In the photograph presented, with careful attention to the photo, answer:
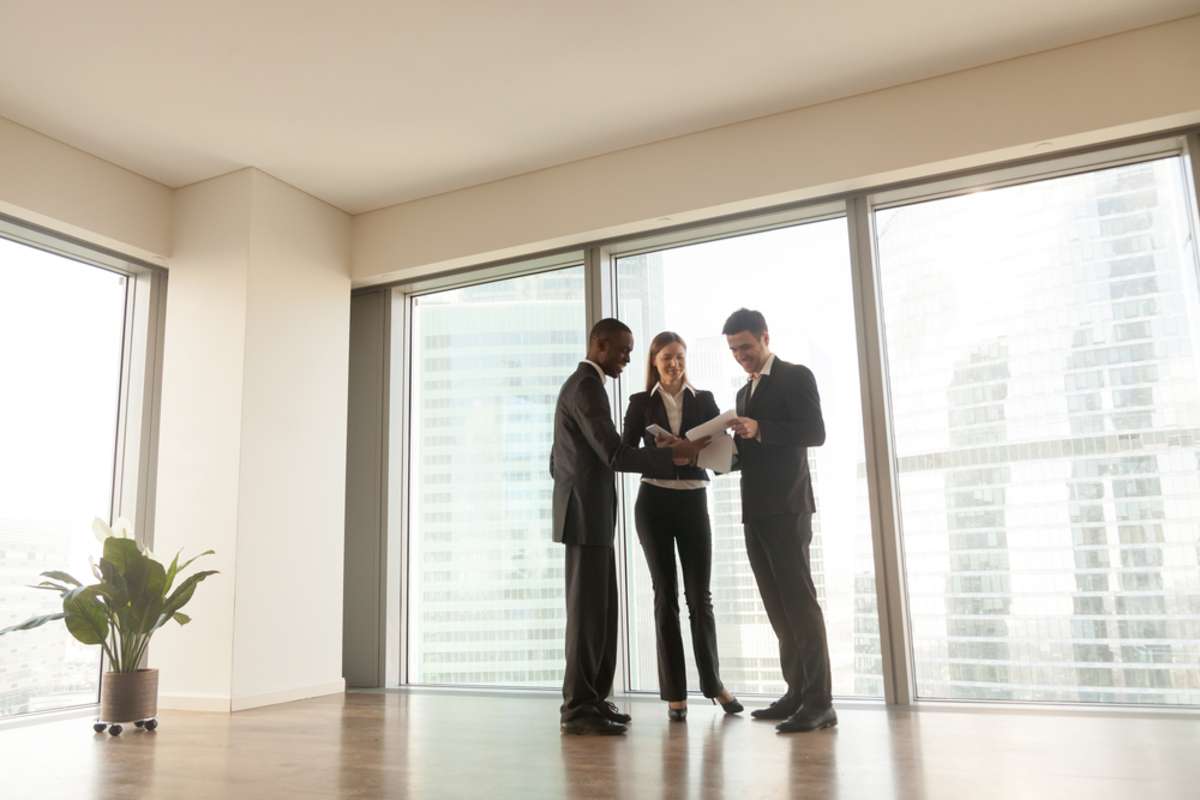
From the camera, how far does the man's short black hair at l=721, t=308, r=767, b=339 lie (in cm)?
329

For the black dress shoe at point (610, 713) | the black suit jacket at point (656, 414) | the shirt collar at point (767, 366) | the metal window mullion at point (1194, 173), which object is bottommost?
the black dress shoe at point (610, 713)

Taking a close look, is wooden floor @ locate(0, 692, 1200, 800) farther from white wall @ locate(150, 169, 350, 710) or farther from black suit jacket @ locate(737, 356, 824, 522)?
black suit jacket @ locate(737, 356, 824, 522)

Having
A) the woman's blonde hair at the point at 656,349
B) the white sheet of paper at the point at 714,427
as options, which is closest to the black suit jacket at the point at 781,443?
the white sheet of paper at the point at 714,427

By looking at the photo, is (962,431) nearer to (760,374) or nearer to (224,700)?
(760,374)

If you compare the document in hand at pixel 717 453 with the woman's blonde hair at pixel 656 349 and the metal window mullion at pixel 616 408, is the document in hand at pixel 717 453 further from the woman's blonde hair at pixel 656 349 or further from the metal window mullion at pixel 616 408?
the metal window mullion at pixel 616 408

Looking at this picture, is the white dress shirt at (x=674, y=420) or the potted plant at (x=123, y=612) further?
the potted plant at (x=123, y=612)

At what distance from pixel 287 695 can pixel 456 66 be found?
3.05m

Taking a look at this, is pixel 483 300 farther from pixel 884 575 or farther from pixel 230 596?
pixel 884 575

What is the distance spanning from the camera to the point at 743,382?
13.9 ft

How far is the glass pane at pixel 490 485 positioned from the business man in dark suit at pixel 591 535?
4.58ft

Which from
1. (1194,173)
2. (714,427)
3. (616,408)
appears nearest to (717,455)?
(714,427)

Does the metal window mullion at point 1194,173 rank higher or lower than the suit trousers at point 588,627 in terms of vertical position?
higher

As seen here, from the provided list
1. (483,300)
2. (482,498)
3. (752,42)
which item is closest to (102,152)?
(483,300)

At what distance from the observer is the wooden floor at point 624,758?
2260 mm
